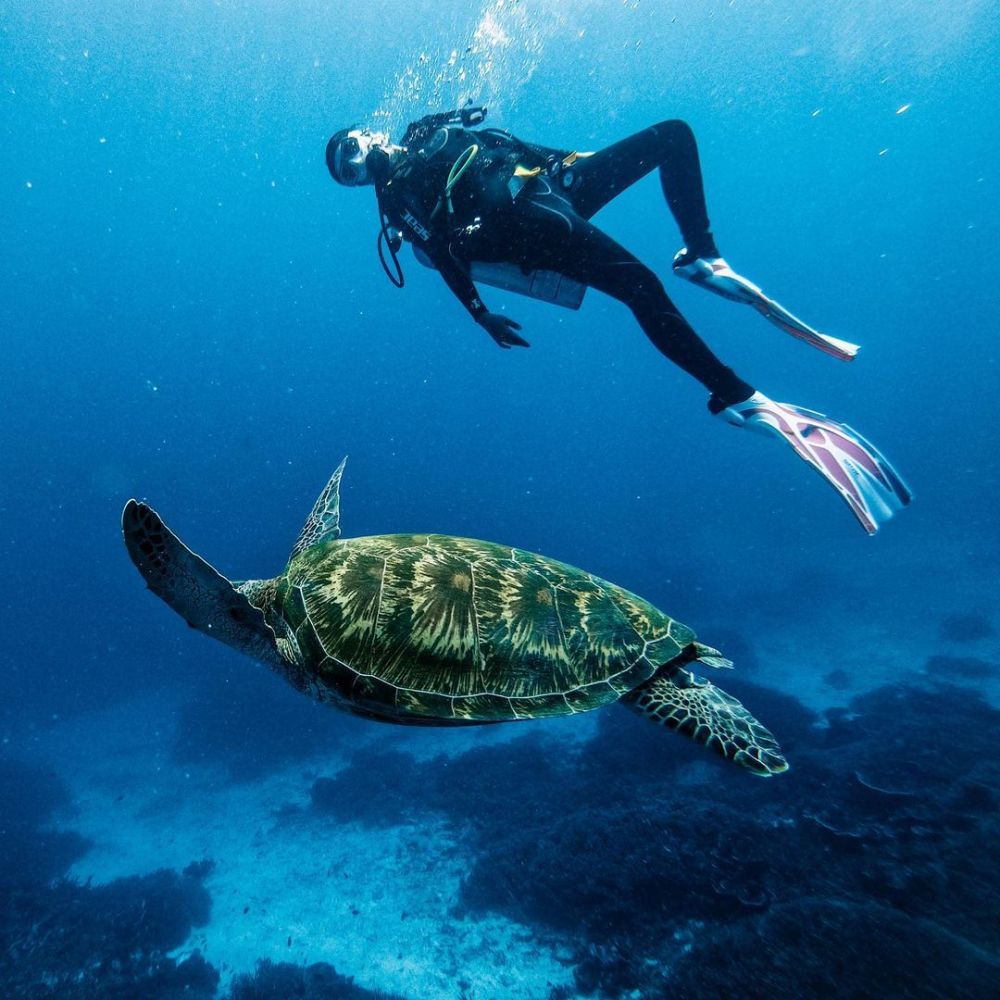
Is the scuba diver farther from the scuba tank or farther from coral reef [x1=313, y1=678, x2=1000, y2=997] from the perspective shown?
coral reef [x1=313, y1=678, x2=1000, y2=997]

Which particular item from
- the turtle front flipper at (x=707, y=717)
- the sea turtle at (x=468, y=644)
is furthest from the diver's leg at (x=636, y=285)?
the turtle front flipper at (x=707, y=717)

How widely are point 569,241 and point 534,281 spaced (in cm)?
67

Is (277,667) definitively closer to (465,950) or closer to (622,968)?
(622,968)

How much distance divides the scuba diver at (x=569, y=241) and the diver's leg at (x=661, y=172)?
1cm

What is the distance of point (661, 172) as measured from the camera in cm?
555

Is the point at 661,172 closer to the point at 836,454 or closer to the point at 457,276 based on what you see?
the point at 457,276

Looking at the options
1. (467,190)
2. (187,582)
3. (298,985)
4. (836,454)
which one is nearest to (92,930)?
(298,985)

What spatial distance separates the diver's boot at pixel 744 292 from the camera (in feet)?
17.0

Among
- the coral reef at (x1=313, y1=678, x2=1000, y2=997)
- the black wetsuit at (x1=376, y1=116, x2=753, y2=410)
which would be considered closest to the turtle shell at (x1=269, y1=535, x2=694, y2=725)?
the black wetsuit at (x1=376, y1=116, x2=753, y2=410)

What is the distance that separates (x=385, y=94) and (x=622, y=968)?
60120 mm

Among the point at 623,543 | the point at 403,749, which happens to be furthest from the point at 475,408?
the point at 403,749

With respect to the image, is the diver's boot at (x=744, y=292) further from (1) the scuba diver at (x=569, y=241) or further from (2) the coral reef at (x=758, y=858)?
(2) the coral reef at (x=758, y=858)

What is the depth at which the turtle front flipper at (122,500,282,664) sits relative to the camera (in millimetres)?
2039

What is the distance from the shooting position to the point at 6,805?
14500mm
